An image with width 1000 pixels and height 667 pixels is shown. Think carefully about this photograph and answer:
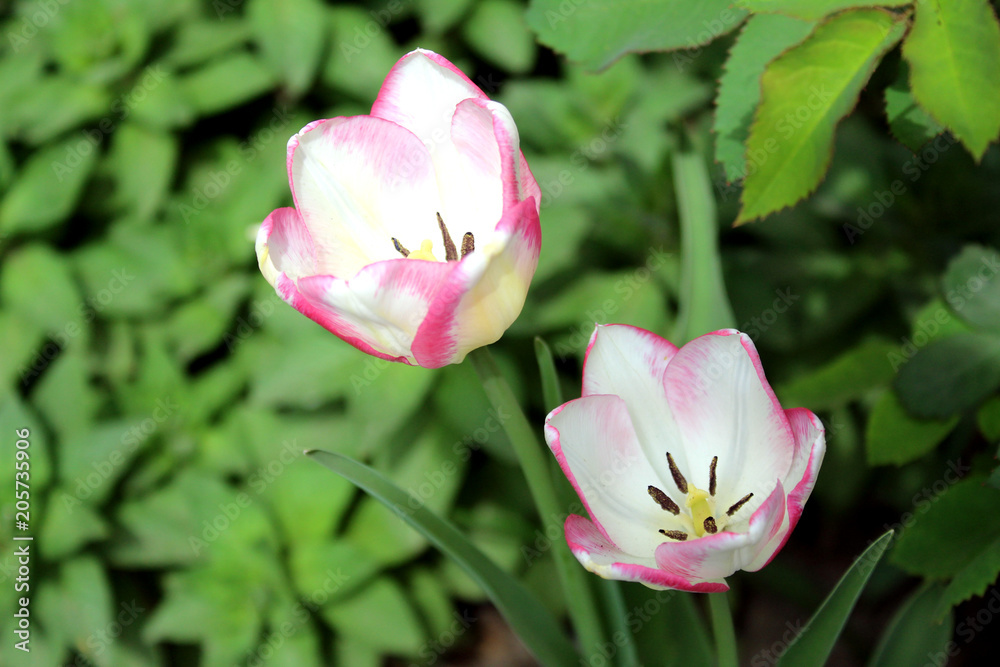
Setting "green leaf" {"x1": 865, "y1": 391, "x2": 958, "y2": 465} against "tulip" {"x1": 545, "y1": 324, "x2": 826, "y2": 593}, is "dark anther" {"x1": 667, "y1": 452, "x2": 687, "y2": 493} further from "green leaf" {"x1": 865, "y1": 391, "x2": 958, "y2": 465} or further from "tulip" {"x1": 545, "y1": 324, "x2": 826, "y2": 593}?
"green leaf" {"x1": 865, "y1": 391, "x2": 958, "y2": 465}

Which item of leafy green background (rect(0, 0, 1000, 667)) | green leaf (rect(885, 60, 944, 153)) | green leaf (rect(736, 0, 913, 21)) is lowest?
leafy green background (rect(0, 0, 1000, 667))

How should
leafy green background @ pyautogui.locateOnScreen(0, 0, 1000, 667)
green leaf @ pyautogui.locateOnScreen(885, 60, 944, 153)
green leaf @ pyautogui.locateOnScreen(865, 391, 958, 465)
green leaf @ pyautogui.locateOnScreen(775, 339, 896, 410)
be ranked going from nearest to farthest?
green leaf @ pyautogui.locateOnScreen(885, 60, 944, 153) → green leaf @ pyautogui.locateOnScreen(865, 391, 958, 465) → green leaf @ pyautogui.locateOnScreen(775, 339, 896, 410) → leafy green background @ pyautogui.locateOnScreen(0, 0, 1000, 667)

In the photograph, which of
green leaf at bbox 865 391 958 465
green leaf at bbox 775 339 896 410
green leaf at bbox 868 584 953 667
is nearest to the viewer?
green leaf at bbox 868 584 953 667

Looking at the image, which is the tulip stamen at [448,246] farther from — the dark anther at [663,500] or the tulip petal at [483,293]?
the dark anther at [663,500]

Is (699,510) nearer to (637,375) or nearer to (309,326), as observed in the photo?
(637,375)

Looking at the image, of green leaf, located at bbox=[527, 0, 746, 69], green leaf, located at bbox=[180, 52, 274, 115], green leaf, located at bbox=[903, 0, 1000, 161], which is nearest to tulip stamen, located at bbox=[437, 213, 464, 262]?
green leaf, located at bbox=[527, 0, 746, 69]

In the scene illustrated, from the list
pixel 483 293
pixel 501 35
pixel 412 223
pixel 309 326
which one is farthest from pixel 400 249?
pixel 501 35

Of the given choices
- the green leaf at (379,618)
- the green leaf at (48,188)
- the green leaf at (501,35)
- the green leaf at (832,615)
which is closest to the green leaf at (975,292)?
the green leaf at (832,615)
